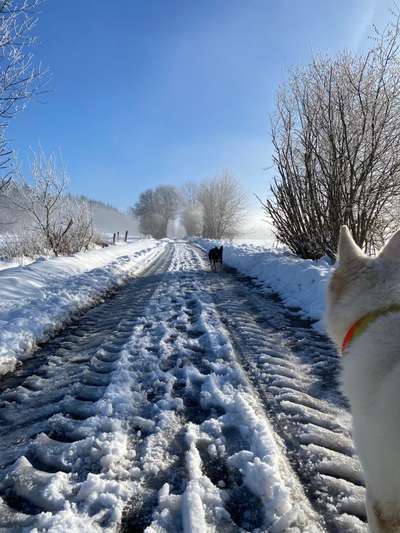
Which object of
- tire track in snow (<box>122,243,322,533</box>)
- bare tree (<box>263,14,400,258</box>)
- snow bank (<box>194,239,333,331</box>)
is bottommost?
tire track in snow (<box>122,243,322,533</box>)

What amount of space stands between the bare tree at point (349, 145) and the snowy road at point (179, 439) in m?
7.20

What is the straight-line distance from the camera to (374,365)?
4.68 feet

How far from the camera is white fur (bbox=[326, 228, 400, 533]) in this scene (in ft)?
4.02

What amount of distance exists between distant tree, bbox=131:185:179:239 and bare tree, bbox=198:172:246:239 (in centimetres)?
2660

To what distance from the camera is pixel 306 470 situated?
2.28 m

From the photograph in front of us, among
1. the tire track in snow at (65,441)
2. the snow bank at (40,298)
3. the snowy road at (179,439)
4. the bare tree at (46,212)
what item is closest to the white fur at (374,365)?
the snowy road at (179,439)

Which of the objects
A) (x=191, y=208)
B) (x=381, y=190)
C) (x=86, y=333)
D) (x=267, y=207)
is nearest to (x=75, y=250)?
(x=267, y=207)

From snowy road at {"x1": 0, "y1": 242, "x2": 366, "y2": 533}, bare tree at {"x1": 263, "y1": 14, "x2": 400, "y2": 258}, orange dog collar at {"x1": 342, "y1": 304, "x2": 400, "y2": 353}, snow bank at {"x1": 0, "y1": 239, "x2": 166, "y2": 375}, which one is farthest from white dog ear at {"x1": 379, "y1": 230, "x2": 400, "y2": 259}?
bare tree at {"x1": 263, "y1": 14, "x2": 400, "y2": 258}

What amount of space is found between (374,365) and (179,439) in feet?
6.07

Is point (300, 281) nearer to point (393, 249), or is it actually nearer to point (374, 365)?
point (393, 249)

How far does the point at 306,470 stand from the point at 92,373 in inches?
107

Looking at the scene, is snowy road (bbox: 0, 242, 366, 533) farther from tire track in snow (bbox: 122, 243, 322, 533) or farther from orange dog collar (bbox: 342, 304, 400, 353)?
orange dog collar (bbox: 342, 304, 400, 353)

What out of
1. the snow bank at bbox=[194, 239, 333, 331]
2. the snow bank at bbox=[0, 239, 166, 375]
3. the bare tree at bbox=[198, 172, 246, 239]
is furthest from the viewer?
the bare tree at bbox=[198, 172, 246, 239]

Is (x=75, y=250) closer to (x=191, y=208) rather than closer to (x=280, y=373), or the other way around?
(x=280, y=373)
